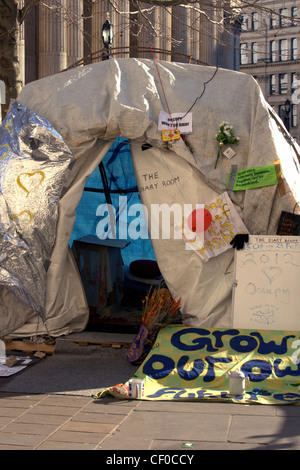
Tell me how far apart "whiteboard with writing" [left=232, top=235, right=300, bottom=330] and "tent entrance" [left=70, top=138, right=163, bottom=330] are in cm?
216

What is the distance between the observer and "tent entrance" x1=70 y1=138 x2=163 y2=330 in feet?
31.0

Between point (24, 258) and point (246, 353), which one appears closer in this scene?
point (246, 353)

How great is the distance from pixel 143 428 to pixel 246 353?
193 centimetres

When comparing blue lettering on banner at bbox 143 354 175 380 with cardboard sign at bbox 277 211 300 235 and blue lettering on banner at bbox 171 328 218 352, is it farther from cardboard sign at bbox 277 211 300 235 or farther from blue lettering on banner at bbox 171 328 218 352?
cardboard sign at bbox 277 211 300 235

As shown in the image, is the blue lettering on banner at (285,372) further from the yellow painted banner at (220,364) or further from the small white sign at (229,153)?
the small white sign at (229,153)

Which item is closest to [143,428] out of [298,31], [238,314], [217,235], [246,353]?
[246,353]

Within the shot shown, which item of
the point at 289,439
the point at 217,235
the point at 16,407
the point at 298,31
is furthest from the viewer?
the point at 298,31

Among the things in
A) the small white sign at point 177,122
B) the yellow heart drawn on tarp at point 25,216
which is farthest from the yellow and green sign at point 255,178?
the yellow heart drawn on tarp at point 25,216

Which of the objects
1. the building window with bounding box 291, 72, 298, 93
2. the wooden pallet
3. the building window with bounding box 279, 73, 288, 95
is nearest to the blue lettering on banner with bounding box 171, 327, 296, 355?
the wooden pallet

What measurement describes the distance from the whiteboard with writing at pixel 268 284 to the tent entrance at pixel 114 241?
7.10 ft

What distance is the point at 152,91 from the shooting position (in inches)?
321

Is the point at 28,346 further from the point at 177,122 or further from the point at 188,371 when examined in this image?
the point at 177,122

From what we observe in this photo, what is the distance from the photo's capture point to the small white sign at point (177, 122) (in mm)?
8062

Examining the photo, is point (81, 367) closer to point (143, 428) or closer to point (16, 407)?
point (16, 407)
